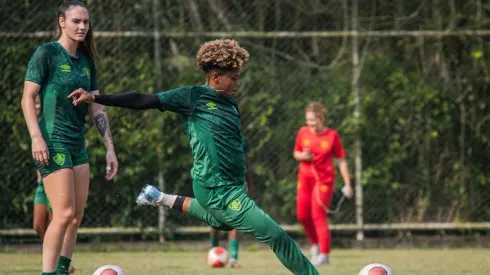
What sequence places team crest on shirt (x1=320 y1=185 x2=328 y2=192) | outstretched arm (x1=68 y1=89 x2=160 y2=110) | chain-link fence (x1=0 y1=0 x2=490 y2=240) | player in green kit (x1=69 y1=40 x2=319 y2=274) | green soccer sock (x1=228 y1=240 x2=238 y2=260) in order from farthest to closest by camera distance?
chain-link fence (x1=0 y1=0 x2=490 y2=240)
team crest on shirt (x1=320 y1=185 x2=328 y2=192)
green soccer sock (x1=228 y1=240 x2=238 y2=260)
player in green kit (x1=69 y1=40 x2=319 y2=274)
outstretched arm (x1=68 y1=89 x2=160 y2=110)

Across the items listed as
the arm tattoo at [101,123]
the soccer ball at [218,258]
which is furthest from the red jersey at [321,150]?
the arm tattoo at [101,123]

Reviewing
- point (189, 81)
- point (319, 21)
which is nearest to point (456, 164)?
point (319, 21)

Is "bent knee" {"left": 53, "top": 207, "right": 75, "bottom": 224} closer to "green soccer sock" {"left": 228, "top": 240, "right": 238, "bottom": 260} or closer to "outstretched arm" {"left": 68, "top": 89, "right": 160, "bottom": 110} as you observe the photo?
"outstretched arm" {"left": 68, "top": 89, "right": 160, "bottom": 110}

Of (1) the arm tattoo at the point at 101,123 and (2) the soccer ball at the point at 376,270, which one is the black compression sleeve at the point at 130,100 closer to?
(1) the arm tattoo at the point at 101,123

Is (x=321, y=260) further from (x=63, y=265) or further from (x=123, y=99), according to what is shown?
(x=123, y=99)

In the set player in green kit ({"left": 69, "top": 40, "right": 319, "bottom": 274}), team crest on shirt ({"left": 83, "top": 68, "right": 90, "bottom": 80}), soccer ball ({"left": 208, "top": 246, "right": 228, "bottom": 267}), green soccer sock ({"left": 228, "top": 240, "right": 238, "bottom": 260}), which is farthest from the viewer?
green soccer sock ({"left": 228, "top": 240, "right": 238, "bottom": 260})

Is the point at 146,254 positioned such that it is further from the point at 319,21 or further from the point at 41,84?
the point at 41,84

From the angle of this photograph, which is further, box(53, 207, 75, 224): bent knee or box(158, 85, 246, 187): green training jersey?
box(53, 207, 75, 224): bent knee

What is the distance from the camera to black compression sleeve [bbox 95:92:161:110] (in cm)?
569

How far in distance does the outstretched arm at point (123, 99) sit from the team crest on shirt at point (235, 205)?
2.30 ft

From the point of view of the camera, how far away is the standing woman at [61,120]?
6.47 metres

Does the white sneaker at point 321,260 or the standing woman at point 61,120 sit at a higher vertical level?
the standing woman at point 61,120

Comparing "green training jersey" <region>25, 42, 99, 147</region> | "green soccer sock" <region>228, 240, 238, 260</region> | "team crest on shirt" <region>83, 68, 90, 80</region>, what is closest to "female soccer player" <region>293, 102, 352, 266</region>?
"green soccer sock" <region>228, 240, 238, 260</region>

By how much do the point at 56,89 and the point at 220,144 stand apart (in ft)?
4.28
